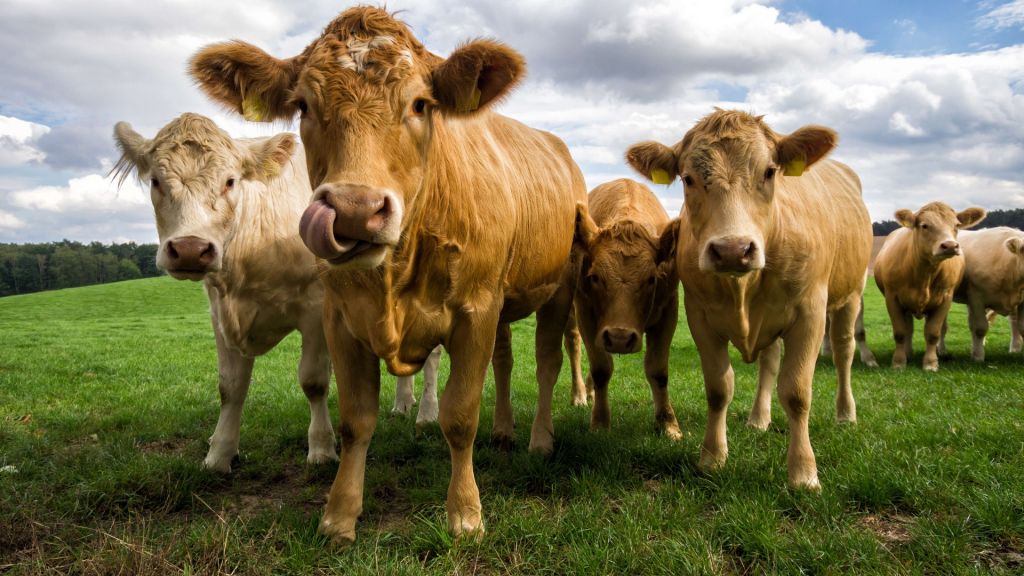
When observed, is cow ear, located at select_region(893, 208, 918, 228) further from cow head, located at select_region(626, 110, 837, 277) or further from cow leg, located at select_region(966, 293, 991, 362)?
cow head, located at select_region(626, 110, 837, 277)

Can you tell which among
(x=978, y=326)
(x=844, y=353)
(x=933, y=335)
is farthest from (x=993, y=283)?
(x=844, y=353)

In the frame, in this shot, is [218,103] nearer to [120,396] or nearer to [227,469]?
[227,469]

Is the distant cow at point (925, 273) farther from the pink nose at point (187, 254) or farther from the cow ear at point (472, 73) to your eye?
the pink nose at point (187, 254)

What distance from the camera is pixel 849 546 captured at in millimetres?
3189

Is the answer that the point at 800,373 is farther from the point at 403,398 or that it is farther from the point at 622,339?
the point at 403,398

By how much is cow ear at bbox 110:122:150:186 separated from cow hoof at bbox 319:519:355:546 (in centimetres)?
268

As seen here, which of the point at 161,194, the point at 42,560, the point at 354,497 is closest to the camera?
the point at 42,560

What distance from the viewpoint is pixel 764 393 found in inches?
237

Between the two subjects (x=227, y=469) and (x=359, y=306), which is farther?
(x=227, y=469)

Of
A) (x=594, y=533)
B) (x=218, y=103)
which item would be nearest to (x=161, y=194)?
(x=218, y=103)

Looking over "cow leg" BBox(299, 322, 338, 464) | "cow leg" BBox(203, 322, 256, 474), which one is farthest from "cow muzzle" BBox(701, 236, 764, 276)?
"cow leg" BBox(203, 322, 256, 474)

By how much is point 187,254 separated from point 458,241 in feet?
5.56

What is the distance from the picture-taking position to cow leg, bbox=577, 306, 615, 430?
552 centimetres

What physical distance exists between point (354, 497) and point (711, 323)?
2689 mm
